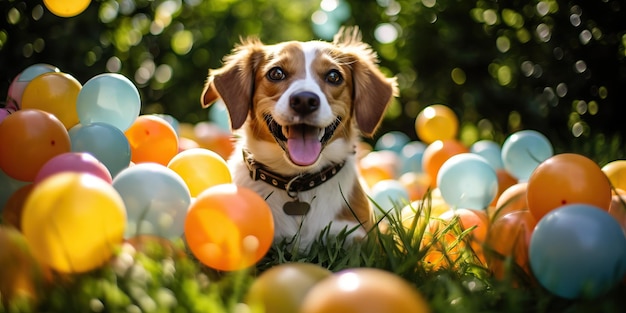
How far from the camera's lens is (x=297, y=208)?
3.12 meters

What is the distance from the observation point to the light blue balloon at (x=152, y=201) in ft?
7.96

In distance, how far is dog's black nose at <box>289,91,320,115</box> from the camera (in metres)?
2.99

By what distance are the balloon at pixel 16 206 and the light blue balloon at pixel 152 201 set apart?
44cm

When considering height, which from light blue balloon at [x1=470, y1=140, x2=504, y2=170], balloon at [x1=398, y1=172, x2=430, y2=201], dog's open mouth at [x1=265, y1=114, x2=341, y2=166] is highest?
dog's open mouth at [x1=265, y1=114, x2=341, y2=166]

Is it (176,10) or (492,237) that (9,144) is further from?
(176,10)

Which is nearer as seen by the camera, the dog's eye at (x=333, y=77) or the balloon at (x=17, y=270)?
the balloon at (x=17, y=270)

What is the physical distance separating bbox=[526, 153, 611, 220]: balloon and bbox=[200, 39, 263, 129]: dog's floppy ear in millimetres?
1598

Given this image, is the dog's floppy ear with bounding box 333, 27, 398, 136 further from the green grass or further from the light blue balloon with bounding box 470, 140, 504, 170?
the light blue balloon with bounding box 470, 140, 504, 170

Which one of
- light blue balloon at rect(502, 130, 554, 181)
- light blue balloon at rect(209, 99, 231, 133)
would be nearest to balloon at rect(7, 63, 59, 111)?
light blue balloon at rect(209, 99, 231, 133)

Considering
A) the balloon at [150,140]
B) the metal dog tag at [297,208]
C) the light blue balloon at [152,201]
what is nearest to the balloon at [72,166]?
the light blue balloon at [152,201]

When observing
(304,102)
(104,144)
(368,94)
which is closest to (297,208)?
(304,102)

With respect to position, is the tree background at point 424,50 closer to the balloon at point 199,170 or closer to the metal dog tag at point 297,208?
the balloon at point 199,170

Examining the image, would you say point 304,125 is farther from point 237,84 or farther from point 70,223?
point 70,223

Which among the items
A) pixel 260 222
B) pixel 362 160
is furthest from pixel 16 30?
pixel 362 160
